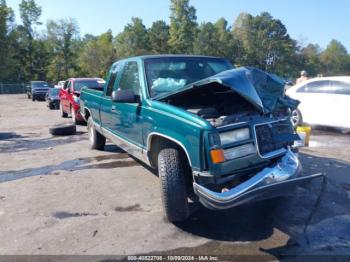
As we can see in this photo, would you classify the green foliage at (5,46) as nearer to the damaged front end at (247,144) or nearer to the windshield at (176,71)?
the windshield at (176,71)

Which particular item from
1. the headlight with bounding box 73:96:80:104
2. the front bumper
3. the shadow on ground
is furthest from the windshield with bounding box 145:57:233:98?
the headlight with bounding box 73:96:80:104

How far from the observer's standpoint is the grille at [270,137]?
14.3 feet

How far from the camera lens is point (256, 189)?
3.89m

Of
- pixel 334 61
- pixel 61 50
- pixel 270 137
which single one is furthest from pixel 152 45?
pixel 270 137

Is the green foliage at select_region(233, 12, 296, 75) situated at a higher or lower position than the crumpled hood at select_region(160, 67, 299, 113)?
higher

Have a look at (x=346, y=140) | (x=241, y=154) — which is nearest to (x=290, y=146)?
(x=241, y=154)

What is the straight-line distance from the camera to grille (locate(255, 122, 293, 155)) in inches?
171

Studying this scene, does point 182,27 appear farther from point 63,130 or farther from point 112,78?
point 112,78

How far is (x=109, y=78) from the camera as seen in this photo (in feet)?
23.8

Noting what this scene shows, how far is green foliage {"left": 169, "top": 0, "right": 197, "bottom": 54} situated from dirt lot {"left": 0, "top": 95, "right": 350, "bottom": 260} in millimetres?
69819

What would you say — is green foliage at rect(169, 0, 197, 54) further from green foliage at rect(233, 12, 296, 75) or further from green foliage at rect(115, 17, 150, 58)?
green foliage at rect(233, 12, 296, 75)

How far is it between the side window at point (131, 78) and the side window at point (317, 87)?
24.8 feet

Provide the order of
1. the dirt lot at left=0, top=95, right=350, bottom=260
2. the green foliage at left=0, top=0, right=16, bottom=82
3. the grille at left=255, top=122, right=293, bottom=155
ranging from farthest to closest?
the green foliage at left=0, top=0, right=16, bottom=82 → the grille at left=255, top=122, right=293, bottom=155 → the dirt lot at left=0, top=95, right=350, bottom=260

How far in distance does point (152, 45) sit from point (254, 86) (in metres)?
75.0
